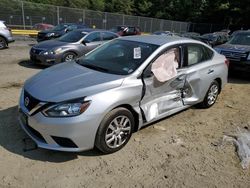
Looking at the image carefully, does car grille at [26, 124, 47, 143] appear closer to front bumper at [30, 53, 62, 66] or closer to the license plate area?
the license plate area

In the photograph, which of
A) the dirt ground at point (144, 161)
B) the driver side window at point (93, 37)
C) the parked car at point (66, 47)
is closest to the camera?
the dirt ground at point (144, 161)

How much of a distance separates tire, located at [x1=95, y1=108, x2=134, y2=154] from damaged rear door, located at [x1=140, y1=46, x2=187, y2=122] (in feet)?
1.18

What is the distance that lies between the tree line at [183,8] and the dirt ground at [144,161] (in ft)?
144

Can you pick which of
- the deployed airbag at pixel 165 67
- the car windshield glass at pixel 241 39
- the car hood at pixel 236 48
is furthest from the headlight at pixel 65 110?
the car windshield glass at pixel 241 39

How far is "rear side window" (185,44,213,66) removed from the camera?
213 inches

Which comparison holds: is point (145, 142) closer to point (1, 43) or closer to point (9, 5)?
point (1, 43)

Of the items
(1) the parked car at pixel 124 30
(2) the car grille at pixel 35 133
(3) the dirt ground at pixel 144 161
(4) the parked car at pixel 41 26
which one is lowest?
(4) the parked car at pixel 41 26

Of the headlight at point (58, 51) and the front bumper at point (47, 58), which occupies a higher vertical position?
the headlight at point (58, 51)

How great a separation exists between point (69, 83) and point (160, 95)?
150 centimetres

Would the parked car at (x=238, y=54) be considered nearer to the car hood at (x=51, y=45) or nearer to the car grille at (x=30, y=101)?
the car hood at (x=51, y=45)

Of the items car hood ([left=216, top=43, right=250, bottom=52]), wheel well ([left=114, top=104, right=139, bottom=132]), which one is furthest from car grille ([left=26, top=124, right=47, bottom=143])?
car hood ([left=216, top=43, right=250, bottom=52])

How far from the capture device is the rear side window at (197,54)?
5.40 m

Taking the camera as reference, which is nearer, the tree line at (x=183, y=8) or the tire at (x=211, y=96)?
the tire at (x=211, y=96)

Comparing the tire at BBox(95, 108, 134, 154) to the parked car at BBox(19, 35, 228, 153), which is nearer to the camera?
the parked car at BBox(19, 35, 228, 153)
